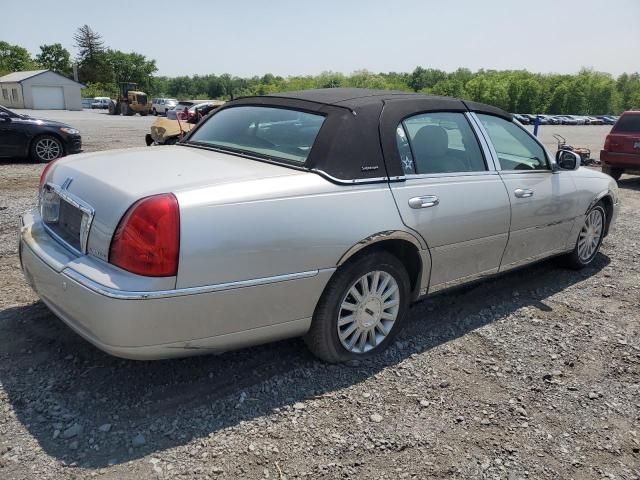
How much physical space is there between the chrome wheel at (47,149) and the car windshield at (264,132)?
334 inches

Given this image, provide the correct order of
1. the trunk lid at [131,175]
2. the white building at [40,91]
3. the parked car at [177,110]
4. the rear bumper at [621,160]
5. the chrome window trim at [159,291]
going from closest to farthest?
the chrome window trim at [159,291] → the trunk lid at [131,175] → the rear bumper at [621,160] → the parked car at [177,110] → the white building at [40,91]

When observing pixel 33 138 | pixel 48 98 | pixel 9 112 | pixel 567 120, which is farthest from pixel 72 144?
pixel 567 120

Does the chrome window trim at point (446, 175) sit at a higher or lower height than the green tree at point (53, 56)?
lower

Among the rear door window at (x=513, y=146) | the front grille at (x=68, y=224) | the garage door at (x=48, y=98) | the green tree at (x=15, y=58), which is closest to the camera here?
the front grille at (x=68, y=224)

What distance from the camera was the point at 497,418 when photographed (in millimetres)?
2873

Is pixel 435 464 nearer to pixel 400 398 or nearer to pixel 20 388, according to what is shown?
pixel 400 398

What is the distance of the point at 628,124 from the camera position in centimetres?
1109

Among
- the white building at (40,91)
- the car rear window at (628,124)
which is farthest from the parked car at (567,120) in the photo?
the car rear window at (628,124)

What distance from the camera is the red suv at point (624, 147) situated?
35.2 ft

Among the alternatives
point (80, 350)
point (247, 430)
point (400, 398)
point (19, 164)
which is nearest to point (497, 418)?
point (400, 398)

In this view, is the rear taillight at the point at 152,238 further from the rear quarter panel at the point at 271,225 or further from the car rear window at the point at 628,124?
the car rear window at the point at 628,124

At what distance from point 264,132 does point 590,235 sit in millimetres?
3521

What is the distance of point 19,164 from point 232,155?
923 centimetres

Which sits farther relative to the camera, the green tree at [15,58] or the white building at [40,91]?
the green tree at [15,58]
